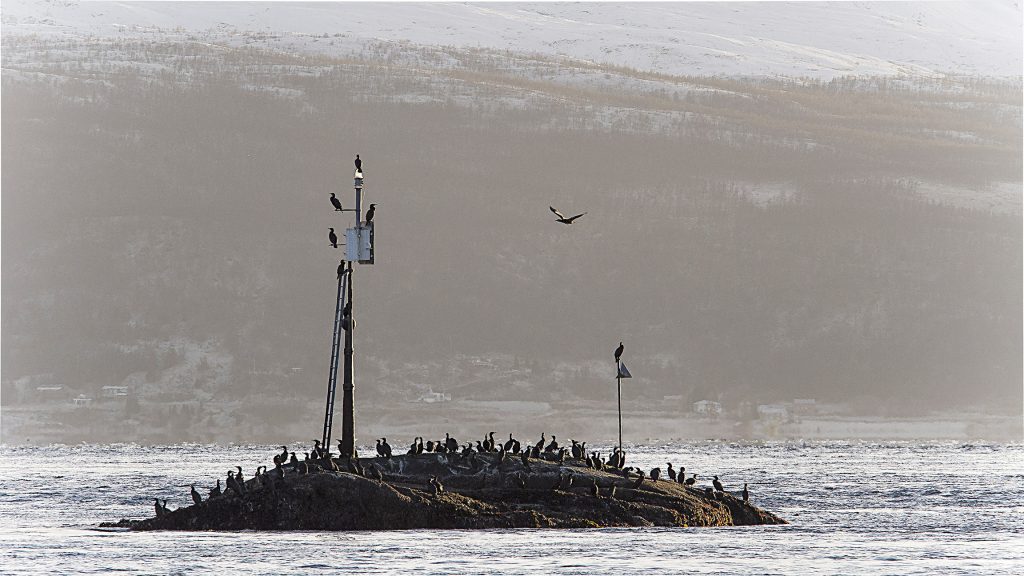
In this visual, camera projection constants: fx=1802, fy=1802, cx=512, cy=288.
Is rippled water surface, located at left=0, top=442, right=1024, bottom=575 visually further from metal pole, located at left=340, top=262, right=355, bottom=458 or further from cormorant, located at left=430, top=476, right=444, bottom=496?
metal pole, located at left=340, top=262, right=355, bottom=458

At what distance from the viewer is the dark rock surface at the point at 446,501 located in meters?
46.1

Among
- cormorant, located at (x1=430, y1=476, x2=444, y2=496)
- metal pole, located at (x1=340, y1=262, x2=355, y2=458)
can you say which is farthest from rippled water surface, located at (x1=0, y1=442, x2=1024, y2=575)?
metal pole, located at (x1=340, y1=262, x2=355, y2=458)

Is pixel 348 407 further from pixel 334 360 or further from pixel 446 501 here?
pixel 446 501

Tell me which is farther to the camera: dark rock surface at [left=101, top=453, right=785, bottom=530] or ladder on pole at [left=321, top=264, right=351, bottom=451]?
ladder on pole at [left=321, top=264, right=351, bottom=451]

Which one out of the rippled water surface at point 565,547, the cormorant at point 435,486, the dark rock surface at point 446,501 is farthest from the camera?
the cormorant at point 435,486

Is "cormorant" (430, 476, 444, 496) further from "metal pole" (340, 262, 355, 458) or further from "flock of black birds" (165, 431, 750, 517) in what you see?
"metal pole" (340, 262, 355, 458)

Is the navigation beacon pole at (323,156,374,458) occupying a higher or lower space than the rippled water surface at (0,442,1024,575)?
higher

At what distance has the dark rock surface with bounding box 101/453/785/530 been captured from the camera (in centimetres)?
4606

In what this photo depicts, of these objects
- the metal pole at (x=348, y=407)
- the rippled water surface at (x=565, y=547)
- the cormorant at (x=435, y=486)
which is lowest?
the rippled water surface at (x=565, y=547)

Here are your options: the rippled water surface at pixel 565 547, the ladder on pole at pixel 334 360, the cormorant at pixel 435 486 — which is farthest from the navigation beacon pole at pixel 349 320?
the rippled water surface at pixel 565 547

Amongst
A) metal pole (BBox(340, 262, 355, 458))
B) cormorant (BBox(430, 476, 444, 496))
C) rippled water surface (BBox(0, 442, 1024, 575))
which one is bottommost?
rippled water surface (BBox(0, 442, 1024, 575))

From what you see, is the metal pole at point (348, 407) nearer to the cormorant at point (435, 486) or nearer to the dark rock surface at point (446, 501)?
the dark rock surface at point (446, 501)

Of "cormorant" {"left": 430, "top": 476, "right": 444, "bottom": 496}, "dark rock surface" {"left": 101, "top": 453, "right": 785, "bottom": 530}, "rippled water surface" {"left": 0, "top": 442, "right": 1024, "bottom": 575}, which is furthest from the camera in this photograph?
"cormorant" {"left": 430, "top": 476, "right": 444, "bottom": 496}

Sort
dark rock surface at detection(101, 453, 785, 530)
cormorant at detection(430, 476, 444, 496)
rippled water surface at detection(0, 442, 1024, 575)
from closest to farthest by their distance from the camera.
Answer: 1. rippled water surface at detection(0, 442, 1024, 575)
2. dark rock surface at detection(101, 453, 785, 530)
3. cormorant at detection(430, 476, 444, 496)
